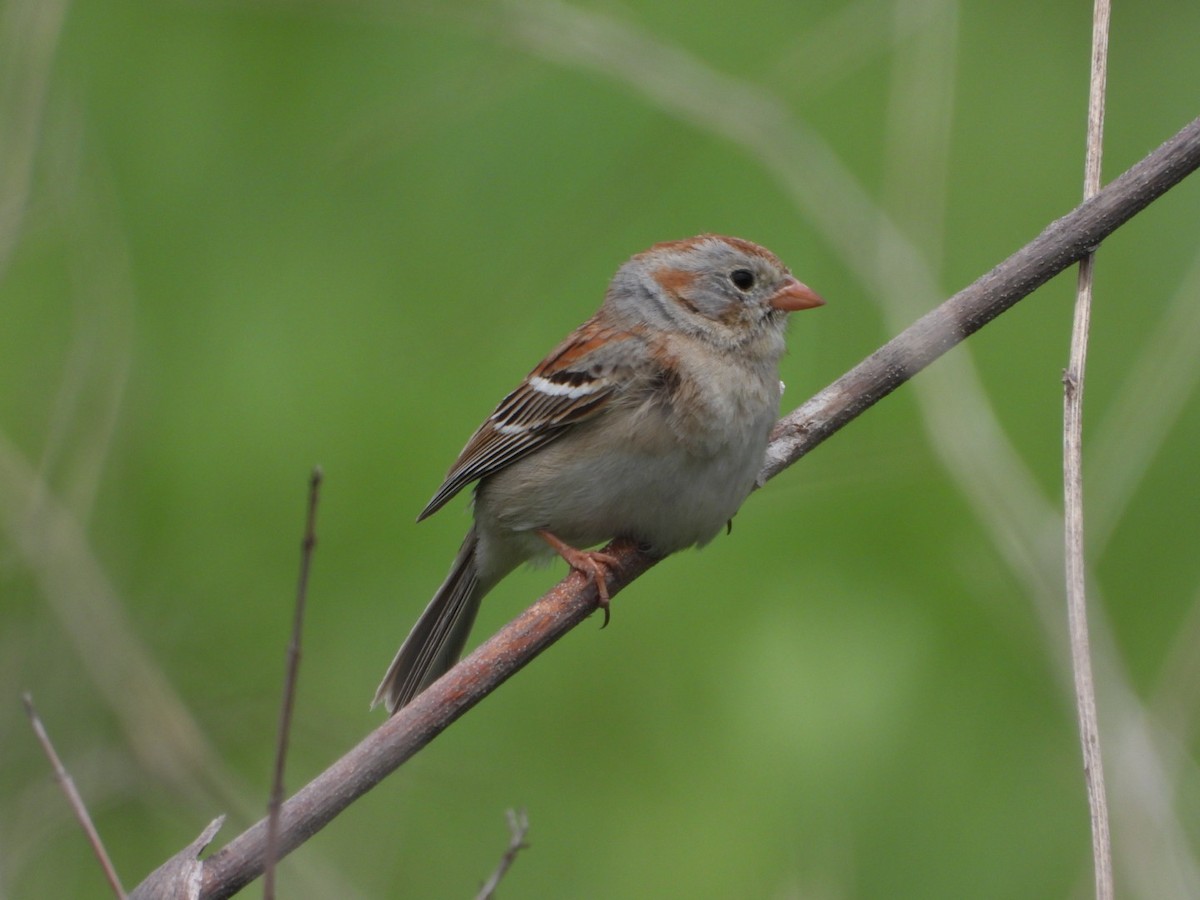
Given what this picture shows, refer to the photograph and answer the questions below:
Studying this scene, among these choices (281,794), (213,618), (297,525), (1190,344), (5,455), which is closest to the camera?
(281,794)

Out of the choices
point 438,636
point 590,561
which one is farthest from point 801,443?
point 438,636

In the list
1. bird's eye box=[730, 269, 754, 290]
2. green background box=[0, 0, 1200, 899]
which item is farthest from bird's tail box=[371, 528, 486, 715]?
bird's eye box=[730, 269, 754, 290]

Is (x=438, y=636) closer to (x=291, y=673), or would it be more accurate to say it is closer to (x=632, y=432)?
(x=632, y=432)

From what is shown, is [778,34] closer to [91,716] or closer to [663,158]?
[663,158]

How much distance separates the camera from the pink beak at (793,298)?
384cm

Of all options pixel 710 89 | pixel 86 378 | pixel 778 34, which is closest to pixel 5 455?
pixel 86 378

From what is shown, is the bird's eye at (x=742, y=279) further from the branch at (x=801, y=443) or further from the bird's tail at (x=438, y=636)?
the bird's tail at (x=438, y=636)

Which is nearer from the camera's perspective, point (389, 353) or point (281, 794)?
point (281, 794)

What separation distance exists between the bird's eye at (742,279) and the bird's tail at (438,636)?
104 centimetres

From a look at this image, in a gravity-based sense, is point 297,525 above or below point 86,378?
below

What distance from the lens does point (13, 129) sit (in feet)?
14.6

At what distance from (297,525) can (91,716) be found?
1.30 meters

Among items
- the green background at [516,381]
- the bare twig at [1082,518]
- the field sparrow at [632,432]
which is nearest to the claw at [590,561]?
the field sparrow at [632,432]

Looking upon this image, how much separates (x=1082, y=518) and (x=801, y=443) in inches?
29.4
